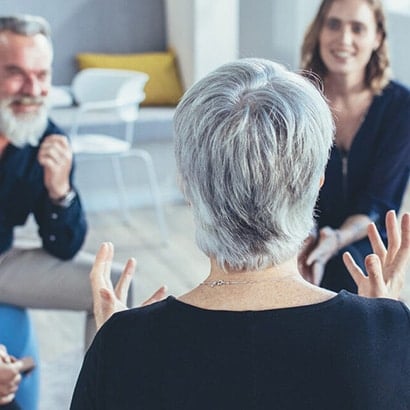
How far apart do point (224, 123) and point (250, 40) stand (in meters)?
3.82

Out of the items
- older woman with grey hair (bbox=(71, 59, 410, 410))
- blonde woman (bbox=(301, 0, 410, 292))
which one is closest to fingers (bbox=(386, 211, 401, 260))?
older woman with grey hair (bbox=(71, 59, 410, 410))

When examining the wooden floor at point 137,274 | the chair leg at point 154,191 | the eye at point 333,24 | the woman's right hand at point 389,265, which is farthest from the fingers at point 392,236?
the chair leg at point 154,191

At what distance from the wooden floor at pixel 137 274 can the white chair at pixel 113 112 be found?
9 cm

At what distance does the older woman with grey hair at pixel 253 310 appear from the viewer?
1144mm

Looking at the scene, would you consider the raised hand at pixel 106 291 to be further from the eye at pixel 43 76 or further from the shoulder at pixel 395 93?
the shoulder at pixel 395 93

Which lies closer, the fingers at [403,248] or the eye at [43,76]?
the fingers at [403,248]

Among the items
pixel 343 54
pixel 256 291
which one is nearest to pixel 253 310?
pixel 256 291

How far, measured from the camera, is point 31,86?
236 cm

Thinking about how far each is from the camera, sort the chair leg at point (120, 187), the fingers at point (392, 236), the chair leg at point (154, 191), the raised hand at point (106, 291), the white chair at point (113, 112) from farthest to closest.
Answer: the chair leg at point (120, 187)
the chair leg at point (154, 191)
the white chair at point (113, 112)
the fingers at point (392, 236)
the raised hand at point (106, 291)

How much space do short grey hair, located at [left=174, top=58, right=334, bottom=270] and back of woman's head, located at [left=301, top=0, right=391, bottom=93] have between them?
1.34 metres

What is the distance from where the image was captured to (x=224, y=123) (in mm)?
1135

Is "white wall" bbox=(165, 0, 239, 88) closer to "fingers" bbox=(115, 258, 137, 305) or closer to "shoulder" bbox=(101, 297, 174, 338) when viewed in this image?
"fingers" bbox=(115, 258, 137, 305)

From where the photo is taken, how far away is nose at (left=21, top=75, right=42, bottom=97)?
2.36 m

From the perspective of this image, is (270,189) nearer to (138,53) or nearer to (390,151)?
(390,151)
